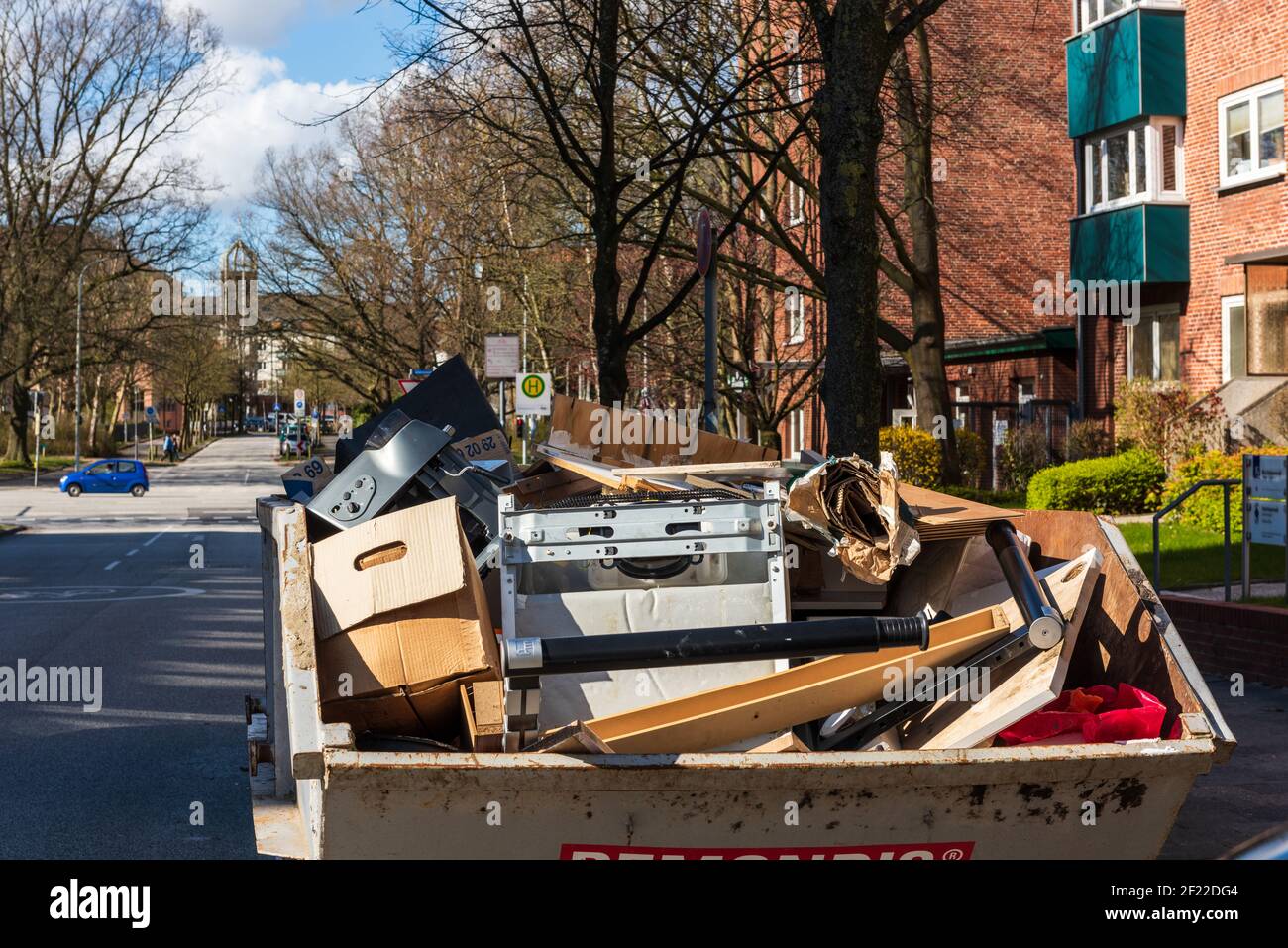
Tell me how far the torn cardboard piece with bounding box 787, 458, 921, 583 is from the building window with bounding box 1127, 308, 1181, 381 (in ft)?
69.8

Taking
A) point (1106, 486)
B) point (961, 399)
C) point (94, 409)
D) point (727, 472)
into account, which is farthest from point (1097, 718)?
point (94, 409)

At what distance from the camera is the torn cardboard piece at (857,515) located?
459 cm

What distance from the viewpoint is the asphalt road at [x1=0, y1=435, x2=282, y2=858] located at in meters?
6.61

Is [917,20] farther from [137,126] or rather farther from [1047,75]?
[137,126]

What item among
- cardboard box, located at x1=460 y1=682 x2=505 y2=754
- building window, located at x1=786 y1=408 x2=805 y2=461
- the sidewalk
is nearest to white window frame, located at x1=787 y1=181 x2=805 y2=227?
building window, located at x1=786 y1=408 x2=805 y2=461


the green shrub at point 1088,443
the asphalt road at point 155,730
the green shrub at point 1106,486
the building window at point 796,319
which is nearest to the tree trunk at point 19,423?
the building window at point 796,319

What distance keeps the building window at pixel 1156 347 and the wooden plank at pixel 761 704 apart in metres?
21.9

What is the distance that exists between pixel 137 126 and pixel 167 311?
866 cm

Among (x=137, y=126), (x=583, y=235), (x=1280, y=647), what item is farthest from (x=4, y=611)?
(x=137, y=126)

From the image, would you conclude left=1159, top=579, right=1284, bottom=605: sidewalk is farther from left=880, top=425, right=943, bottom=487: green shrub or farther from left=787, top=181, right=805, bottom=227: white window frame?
left=787, top=181, right=805, bottom=227: white window frame

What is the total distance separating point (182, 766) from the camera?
7934 millimetres

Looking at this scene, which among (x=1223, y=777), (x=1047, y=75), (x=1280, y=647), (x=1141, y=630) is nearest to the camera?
(x=1141, y=630)

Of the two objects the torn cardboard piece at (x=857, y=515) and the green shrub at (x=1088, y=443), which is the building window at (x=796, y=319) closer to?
the green shrub at (x=1088, y=443)

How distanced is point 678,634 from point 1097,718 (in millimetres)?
1364
